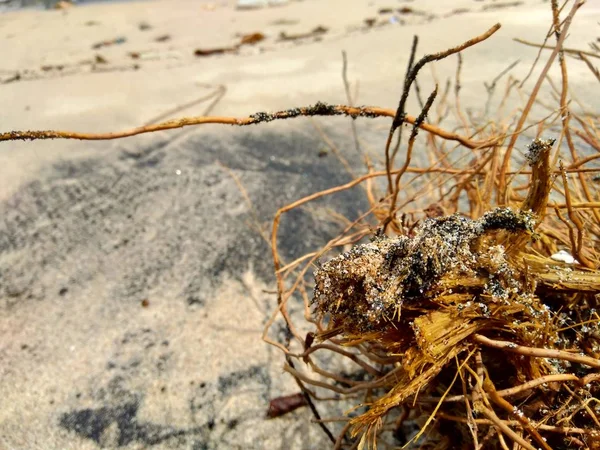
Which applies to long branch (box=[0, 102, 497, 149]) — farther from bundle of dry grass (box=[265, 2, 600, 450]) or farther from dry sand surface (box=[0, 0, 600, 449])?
dry sand surface (box=[0, 0, 600, 449])

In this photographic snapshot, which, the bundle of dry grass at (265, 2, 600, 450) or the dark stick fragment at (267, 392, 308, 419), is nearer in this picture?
the bundle of dry grass at (265, 2, 600, 450)

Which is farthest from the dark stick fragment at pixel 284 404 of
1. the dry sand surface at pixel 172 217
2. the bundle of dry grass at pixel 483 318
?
the bundle of dry grass at pixel 483 318

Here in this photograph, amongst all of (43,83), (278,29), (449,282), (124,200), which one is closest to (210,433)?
(449,282)

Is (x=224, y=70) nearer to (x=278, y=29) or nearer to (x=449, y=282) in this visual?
(x=278, y=29)

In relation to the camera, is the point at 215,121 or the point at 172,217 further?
the point at 172,217

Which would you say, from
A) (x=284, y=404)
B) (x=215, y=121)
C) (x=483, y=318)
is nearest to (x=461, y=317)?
(x=483, y=318)

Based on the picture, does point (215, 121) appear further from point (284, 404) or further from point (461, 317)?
point (284, 404)

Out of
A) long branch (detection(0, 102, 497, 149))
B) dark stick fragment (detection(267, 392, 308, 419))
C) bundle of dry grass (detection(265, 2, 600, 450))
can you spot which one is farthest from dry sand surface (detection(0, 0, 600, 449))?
long branch (detection(0, 102, 497, 149))

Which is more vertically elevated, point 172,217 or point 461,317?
point 461,317

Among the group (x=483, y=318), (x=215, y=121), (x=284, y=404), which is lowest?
(x=284, y=404)
